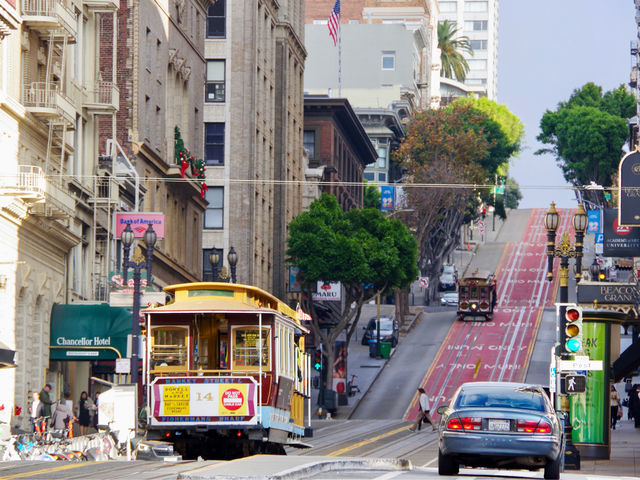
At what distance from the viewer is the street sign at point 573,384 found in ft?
96.9

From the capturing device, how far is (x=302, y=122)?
327 ft

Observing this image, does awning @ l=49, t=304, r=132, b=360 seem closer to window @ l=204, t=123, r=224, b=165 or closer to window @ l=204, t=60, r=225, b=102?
window @ l=204, t=123, r=224, b=165

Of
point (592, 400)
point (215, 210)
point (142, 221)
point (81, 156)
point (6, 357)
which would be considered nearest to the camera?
point (6, 357)

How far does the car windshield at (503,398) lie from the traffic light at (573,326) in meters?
6.10

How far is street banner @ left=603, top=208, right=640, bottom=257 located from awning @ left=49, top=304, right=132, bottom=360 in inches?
614

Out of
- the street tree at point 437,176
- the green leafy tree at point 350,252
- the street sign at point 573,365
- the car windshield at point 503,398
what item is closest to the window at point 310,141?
the street tree at point 437,176

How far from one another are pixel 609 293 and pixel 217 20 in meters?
48.8

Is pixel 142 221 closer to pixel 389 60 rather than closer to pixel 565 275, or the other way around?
pixel 565 275

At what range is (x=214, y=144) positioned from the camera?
82188 millimetres

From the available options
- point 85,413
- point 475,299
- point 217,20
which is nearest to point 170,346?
point 85,413

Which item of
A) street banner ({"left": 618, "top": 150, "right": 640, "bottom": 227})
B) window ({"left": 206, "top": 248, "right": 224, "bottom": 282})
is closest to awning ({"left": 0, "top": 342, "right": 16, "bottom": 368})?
street banner ({"left": 618, "top": 150, "right": 640, "bottom": 227})

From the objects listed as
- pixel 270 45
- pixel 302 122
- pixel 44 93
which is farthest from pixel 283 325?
pixel 302 122

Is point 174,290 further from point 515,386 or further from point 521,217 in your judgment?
point 521,217

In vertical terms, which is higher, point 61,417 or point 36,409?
point 36,409
